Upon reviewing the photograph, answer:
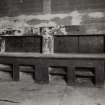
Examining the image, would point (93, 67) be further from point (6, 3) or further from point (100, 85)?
point (6, 3)

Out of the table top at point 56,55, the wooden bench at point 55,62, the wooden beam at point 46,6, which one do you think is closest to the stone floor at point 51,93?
the wooden bench at point 55,62

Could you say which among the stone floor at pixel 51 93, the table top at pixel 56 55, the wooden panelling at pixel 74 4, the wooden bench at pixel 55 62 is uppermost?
the wooden panelling at pixel 74 4

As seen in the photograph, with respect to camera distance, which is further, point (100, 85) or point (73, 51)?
point (73, 51)

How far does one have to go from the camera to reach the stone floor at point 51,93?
321 cm

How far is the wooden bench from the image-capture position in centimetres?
417

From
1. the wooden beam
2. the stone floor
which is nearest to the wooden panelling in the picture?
the wooden beam

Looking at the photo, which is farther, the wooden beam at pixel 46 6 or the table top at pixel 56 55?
the wooden beam at pixel 46 6

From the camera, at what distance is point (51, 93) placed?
12.1 ft

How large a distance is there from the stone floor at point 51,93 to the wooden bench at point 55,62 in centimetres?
29

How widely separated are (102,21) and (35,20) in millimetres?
2341

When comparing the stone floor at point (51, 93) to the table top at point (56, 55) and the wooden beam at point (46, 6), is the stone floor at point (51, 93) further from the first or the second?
the wooden beam at point (46, 6)

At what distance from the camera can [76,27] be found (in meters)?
4.45

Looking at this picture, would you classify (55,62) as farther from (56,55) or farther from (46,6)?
(46,6)

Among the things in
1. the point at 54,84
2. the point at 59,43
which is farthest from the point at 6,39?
the point at 54,84
